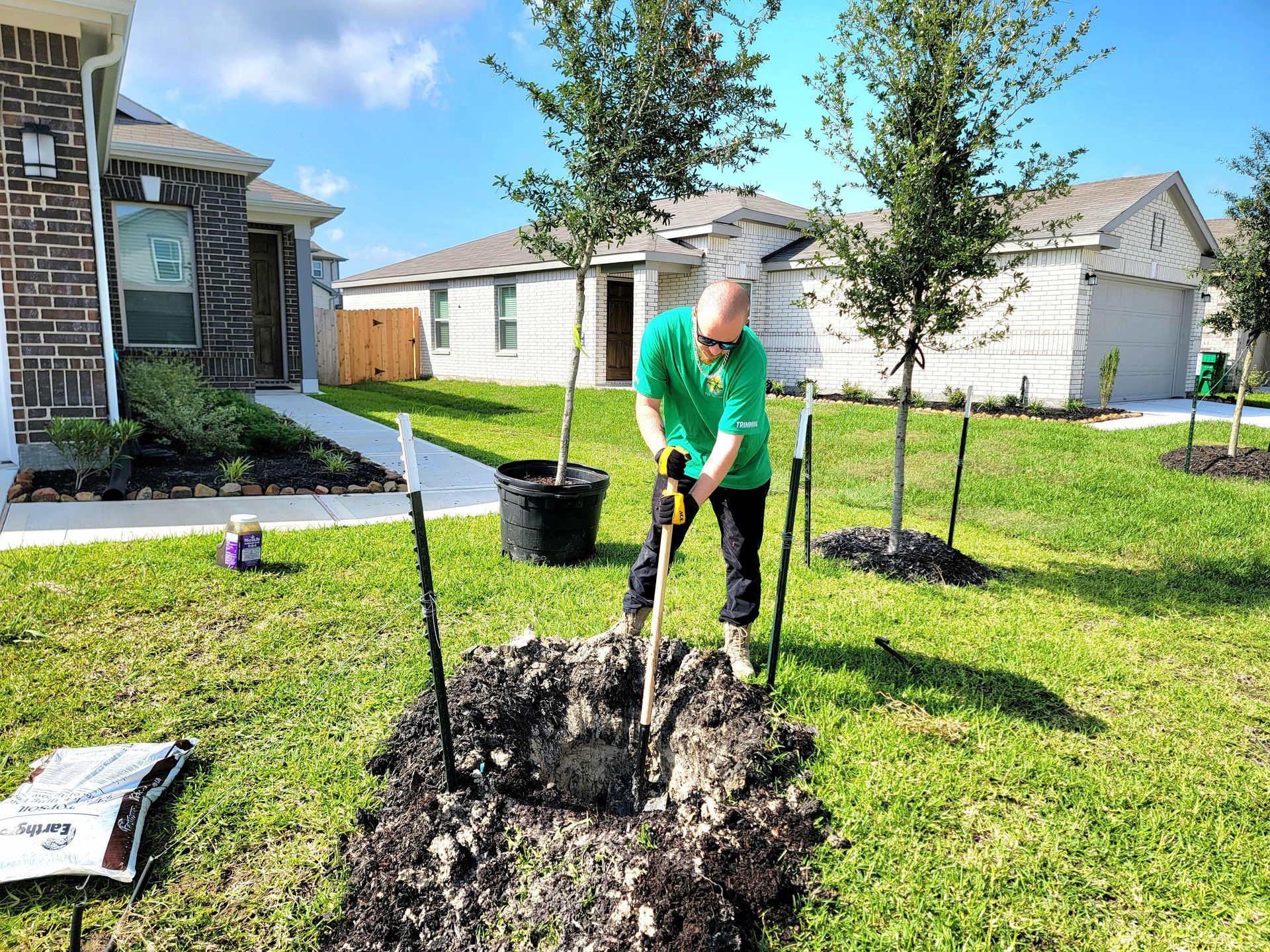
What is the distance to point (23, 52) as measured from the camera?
20.1 ft

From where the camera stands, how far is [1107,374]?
13.7 metres

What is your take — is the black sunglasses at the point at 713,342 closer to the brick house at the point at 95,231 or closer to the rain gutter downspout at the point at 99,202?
the brick house at the point at 95,231

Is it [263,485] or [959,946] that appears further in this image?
[263,485]

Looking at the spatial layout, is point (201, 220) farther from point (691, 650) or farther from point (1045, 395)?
point (1045, 395)

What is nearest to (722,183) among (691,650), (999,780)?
(691,650)

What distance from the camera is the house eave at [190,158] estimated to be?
9.77m

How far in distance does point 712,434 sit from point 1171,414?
1325cm

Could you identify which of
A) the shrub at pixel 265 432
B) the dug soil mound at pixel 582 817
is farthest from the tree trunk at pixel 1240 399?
the shrub at pixel 265 432

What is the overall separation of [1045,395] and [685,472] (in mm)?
12203

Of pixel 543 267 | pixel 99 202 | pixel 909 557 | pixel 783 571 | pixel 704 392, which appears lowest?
pixel 909 557

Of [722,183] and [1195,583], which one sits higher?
[722,183]

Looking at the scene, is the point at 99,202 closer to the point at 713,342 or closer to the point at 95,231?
the point at 95,231

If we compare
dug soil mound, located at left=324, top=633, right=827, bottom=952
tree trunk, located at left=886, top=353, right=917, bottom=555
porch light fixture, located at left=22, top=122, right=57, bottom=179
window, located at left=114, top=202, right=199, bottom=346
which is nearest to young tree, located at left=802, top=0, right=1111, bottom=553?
tree trunk, located at left=886, top=353, right=917, bottom=555

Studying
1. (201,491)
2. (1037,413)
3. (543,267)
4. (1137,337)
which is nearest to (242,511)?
(201,491)
